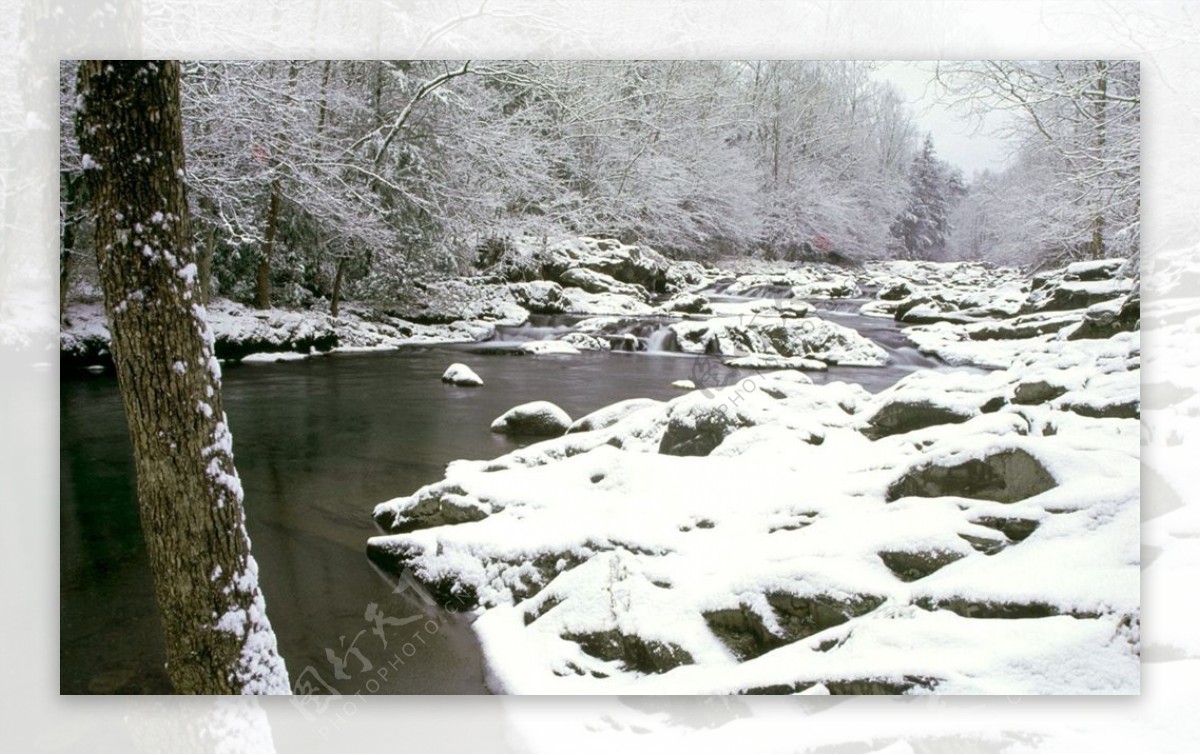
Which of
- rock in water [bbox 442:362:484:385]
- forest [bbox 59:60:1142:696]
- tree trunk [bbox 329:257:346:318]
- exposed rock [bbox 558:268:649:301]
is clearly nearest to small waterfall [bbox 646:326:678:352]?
forest [bbox 59:60:1142:696]

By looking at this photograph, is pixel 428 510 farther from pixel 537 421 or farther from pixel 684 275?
pixel 684 275

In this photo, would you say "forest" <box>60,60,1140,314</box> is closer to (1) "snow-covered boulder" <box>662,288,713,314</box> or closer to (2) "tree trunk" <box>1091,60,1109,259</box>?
(2) "tree trunk" <box>1091,60,1109,259</box>

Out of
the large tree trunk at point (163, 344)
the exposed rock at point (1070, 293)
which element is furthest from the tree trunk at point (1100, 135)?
the large tree trunk at point (163, 344)

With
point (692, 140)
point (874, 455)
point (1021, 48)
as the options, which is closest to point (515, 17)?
point (692, 140)

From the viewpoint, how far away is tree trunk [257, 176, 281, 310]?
10.2 feet

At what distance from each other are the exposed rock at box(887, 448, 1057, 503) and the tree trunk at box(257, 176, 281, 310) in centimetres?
227

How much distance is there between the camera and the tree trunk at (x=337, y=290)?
3.20m

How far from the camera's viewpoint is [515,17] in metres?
3.02

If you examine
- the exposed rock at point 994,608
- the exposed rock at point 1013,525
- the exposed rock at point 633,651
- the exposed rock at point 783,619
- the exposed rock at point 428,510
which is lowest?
the exposed rock at point 633,651

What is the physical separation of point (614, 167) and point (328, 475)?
151cm

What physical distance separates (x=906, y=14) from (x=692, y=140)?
0.84 m

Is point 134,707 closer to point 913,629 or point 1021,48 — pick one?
point 913,629

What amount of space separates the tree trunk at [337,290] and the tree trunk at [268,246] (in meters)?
0.22

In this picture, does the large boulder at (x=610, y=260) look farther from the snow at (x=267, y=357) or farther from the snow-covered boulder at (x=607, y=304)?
the snow at (x=267, y=357)
